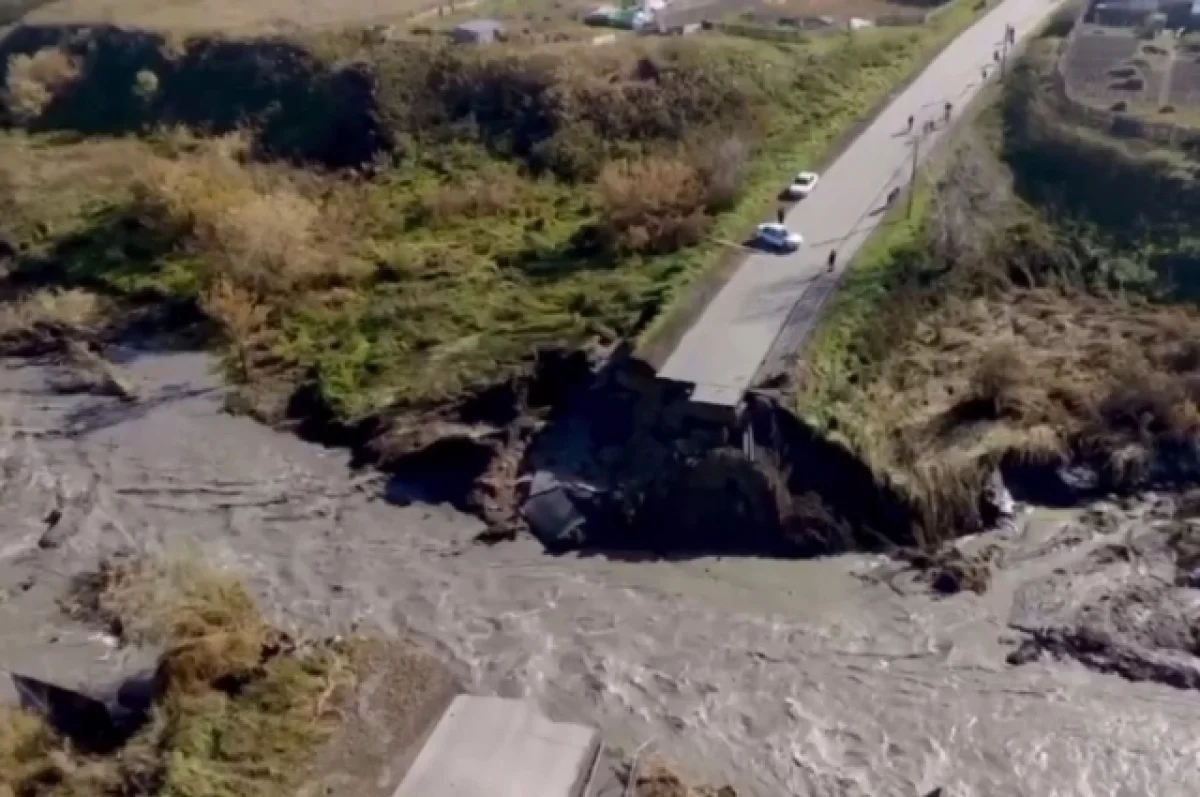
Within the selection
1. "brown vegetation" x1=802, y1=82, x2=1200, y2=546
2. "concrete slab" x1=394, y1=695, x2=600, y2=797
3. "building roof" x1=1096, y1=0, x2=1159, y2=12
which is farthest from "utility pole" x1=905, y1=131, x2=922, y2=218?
"concrete slab" x1=394, y1=695, x2=600, y2=797

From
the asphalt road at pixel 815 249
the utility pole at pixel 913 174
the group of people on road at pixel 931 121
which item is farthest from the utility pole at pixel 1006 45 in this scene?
the utility pole at pixel 913 174

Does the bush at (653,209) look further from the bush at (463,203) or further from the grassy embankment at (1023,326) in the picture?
the grassy embankment at (1023,326)

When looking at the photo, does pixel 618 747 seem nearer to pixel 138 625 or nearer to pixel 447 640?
pixel 447 640

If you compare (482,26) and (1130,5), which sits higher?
(482,26)

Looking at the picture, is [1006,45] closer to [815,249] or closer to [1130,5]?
[1130,5]

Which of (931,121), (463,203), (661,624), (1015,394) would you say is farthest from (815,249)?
(661,624)

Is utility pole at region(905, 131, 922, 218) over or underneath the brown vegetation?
over

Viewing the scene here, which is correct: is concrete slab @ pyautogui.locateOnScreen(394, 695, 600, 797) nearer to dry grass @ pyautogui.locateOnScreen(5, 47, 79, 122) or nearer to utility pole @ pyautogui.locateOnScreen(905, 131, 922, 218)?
utility pole @ pyautogui.locateOnScreen(905, 131, 922, 218)
